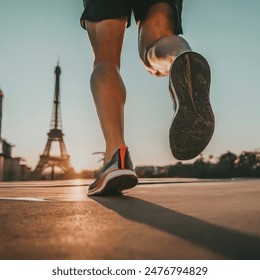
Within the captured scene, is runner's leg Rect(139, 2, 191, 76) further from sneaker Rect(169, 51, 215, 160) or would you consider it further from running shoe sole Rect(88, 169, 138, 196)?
running shoe sole Rect(88, 169, 138, 196)

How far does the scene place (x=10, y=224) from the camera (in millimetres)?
883

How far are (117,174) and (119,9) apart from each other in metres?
0.74

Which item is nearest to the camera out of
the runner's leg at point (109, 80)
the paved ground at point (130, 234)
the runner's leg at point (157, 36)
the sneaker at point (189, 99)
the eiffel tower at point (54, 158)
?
the paved ground at point (130, 234)

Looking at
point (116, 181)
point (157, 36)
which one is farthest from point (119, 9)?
point (116, 181)

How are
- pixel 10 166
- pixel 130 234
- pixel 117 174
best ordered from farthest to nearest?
pixel 10 166 < pixel 117 174 < pixel 130 234

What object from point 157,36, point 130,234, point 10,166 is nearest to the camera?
point 130,234

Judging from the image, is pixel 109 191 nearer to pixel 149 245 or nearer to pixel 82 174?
pixel 149 245

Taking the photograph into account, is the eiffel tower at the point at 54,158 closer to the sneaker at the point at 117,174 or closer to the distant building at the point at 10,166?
the distant building at the point at 10,166

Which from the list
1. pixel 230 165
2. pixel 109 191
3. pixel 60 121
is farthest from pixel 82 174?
pixel 109 191

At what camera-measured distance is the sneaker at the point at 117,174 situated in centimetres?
153

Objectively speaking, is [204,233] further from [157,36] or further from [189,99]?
[157,36]

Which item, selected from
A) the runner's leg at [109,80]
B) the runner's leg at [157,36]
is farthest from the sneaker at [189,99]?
the runner's leg at [109,80]

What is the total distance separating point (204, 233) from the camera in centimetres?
74
